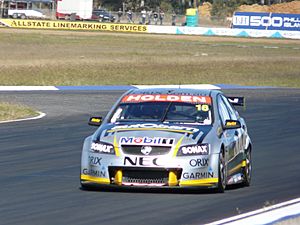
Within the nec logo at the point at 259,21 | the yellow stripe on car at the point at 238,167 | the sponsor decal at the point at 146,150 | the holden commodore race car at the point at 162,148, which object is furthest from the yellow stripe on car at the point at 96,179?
the nec logo at the point at 259,21

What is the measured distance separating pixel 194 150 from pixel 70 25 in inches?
2694

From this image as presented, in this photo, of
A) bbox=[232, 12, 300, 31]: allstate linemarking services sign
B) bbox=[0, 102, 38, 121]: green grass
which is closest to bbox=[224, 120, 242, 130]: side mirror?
bbox=[0, 102, 38, 121]: green grass

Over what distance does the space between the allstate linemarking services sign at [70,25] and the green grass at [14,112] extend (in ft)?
173

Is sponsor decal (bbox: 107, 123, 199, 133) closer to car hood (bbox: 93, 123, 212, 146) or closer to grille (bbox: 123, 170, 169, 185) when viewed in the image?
car hood (bbox: 93, 123, 212, 146)

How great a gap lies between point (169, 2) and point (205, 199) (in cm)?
12357

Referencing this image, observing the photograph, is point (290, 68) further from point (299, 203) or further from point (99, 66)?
point (299, 203)

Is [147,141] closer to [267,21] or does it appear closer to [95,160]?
[95,160]

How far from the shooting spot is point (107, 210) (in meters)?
10.2

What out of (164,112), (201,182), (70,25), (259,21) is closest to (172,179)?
(201,182)

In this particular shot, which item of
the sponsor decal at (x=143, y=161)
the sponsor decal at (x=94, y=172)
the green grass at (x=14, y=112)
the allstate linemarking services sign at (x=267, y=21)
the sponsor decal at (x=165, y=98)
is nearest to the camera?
the sponsor decal at (x=143, y=161)

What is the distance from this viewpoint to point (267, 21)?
3258 inches

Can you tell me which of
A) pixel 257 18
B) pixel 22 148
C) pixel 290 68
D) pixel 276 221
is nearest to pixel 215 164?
pixel 276 221

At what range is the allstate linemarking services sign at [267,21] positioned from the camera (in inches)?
3223

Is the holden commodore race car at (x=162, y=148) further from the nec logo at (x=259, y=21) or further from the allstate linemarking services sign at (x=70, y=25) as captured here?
the nec logo at (x=259, y=21)
